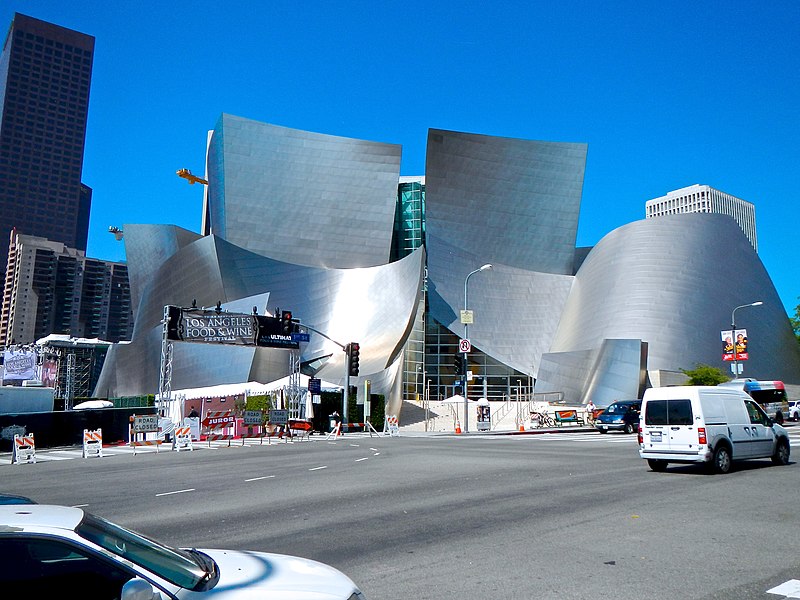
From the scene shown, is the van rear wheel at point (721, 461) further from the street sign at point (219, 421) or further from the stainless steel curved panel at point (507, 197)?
the stainless steel curved panel at point (507, 197)

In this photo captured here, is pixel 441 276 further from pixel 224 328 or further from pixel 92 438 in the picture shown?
pixel 92 438

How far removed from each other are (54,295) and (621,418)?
→ 177018 millimetres

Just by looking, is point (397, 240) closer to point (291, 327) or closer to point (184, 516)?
point (291, 327)

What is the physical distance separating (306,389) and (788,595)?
37457mm

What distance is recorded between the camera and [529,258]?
65875 mm

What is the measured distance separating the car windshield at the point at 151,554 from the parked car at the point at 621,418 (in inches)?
1290

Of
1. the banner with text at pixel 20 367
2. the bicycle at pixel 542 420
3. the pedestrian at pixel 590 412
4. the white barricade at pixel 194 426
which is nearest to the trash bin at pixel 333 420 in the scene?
the white barricade at pixel 194 426

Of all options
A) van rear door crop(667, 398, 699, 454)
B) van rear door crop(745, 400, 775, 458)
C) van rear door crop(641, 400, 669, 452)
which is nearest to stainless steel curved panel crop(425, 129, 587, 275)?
van rear door crop(745, 400, 775, 458)

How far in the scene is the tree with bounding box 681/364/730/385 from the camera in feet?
144

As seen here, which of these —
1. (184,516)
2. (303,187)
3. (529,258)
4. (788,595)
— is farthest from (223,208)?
(788,595)

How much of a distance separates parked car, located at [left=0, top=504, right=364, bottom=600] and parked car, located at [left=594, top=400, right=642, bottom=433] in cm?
3264

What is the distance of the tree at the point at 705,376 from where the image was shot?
43.8m

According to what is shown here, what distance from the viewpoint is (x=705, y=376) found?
144ft

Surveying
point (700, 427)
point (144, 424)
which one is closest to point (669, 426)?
point (700, 427)
